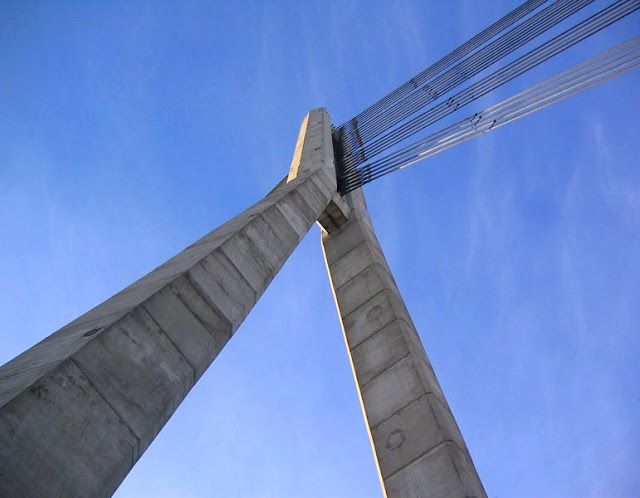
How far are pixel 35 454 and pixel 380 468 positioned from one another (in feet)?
17.0

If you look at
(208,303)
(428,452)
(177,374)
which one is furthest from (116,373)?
(428,452)

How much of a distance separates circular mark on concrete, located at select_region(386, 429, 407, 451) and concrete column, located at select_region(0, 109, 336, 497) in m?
3.33

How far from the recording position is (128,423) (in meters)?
2.92

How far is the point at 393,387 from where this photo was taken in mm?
7355

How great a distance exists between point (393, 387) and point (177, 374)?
15.6 ft

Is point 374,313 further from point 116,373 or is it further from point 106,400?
point 106,400

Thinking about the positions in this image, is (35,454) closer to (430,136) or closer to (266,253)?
(266,253)

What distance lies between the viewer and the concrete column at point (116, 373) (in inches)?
93.5

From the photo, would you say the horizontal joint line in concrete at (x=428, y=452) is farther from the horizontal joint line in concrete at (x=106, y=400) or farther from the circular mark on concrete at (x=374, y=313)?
the horizontal joint line in concrete at (x=106, y=400)

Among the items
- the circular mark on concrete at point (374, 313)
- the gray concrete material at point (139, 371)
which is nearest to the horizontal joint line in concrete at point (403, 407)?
the circular mark on concrete at point (374, 313)

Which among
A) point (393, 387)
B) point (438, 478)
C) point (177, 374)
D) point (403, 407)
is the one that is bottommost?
point (438, 478)

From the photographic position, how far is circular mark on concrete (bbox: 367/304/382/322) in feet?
28.5

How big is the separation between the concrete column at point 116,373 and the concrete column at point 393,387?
10.8 ft

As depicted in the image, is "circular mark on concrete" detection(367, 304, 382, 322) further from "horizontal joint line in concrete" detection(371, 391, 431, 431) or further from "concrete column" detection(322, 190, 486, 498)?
"horizontal joint line in concrete" detection(371, 391, 431, 431)
